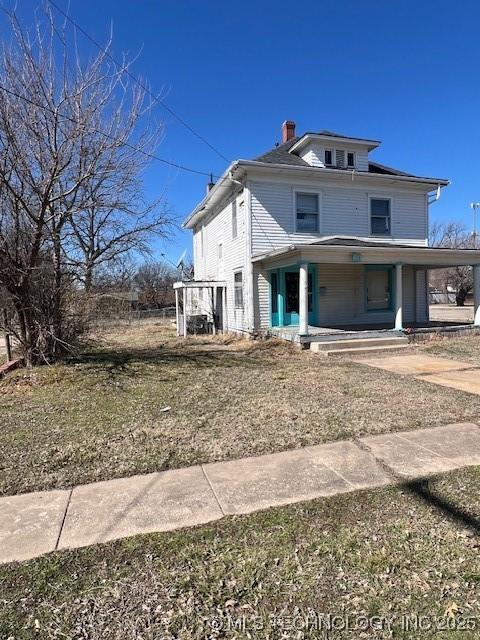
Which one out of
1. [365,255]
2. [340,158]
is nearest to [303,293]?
[365,255]

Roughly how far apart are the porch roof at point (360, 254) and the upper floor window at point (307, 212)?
60cm

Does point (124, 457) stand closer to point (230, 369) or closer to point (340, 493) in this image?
point (340, 493)

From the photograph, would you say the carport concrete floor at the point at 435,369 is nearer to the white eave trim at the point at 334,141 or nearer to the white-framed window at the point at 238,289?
the white-framed window at the point at 238,289

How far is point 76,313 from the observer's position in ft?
29.9

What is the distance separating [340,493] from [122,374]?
587cm

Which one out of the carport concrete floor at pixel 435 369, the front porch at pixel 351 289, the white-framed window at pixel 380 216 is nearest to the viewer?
the carport concrete floor at pixel 435 369

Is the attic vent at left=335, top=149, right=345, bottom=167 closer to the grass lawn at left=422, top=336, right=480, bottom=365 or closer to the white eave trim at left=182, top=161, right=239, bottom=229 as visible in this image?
the white eave trim at left=182, top=161, right=239, bottom=229

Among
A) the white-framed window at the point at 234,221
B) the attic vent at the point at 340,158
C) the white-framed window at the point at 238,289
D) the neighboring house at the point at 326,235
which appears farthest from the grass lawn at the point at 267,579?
the attic vent at the point at 340,158

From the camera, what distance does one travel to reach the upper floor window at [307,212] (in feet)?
44.8

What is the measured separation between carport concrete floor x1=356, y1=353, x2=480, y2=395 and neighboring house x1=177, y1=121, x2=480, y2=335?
2.90m

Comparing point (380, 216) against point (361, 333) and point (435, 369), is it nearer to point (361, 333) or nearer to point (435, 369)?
point (361, 333)

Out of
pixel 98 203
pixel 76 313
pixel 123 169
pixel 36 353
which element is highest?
pixel 123 169

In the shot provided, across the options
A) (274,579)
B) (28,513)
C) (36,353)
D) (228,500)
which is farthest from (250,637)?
(36,353)

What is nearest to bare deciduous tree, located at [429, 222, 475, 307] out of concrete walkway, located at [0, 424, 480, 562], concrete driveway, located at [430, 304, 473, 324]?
concrete driveway, located at [430, 304, 473, 324]
